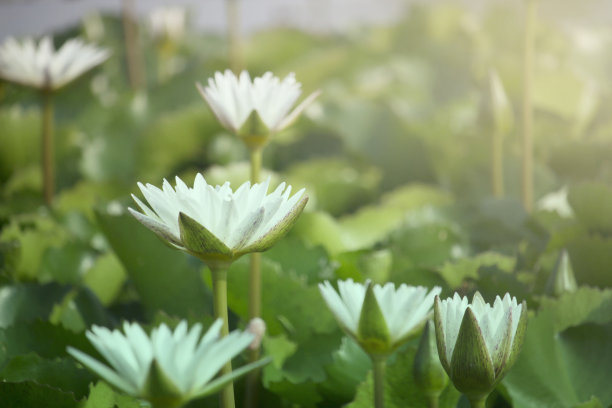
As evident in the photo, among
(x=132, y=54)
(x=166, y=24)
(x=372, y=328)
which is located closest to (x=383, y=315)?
(x=372, y=328)

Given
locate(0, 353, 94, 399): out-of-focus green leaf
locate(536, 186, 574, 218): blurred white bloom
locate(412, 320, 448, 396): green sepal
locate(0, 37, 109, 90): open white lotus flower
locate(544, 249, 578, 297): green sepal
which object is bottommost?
locate(536, 186, 574, 218): blurred white bloom

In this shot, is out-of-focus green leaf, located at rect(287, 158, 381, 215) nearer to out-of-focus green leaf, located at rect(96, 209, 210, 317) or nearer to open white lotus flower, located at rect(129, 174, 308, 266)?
out-of-focus green leaf, located at rect(96, 209, 210, 317)

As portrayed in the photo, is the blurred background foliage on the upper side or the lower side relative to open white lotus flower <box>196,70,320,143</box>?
lower

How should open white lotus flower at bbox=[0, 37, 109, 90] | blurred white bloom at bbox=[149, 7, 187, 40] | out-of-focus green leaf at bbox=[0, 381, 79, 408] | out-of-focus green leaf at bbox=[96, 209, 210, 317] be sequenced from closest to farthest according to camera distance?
out-of-focus green leaf at bbox=[0, 381, 79, 408] < out-of-focus green leaf at bbox=[96, 209, 210, 317] < open white lotus flower at bbox=[0, 37, 109, 90] < blurred white bloom at bbox=[149, 7, 187, 40]

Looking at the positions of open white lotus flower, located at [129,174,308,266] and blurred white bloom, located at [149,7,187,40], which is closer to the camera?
open white lotus flower, located at [129,174,308,266]

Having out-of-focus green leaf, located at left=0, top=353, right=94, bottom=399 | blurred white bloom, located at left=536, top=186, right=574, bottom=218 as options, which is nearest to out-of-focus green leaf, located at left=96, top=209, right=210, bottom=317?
out-of-focus green leaf, located at left=0, top=353, right=94, bottom=399

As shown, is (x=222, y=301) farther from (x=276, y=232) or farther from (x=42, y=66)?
(x=42, y=66)

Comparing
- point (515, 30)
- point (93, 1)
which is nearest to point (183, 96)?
point (515, 30)
